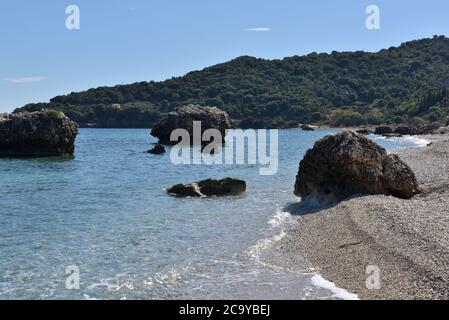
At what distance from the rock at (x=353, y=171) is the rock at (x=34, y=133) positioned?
36.1 meters

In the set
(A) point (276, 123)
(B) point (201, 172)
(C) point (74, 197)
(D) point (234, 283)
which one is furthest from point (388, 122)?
(D) point (234, 283)

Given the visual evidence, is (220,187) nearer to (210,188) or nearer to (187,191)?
(210,188)

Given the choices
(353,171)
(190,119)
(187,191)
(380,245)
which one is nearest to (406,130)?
(190,119)

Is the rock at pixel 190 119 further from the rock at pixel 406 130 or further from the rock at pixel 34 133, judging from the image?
the rock at pixel 406 130

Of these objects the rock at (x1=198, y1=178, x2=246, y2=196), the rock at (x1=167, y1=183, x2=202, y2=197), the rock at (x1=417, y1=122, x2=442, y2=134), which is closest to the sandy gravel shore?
the rock at (x1=198, y1=178, x2=246, y2=196)

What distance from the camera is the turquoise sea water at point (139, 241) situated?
45.3 ft

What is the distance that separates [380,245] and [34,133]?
45.3m

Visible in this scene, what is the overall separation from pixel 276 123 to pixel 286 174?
129887 millimetres

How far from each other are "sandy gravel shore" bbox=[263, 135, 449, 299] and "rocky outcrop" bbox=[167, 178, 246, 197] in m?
6.87

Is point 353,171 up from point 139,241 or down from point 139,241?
up

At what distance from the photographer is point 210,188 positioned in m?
30.1

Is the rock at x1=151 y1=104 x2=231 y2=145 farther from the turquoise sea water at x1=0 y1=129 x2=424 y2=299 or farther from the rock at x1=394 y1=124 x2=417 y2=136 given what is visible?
the rock at x1=394 y1=124 x2=417 y2=136

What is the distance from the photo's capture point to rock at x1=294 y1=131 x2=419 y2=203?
23984mm

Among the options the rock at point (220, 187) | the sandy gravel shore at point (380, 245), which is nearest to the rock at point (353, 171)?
the sandy gravel shore at point (380, 245)
